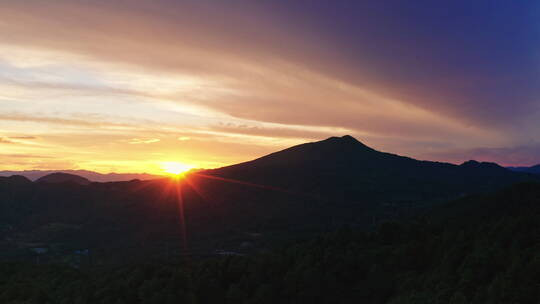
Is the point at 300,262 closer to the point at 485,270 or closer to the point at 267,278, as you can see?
the point at 267,278

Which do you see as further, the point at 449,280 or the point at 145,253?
the point at 145,253

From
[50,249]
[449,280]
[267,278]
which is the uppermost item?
[449,280]

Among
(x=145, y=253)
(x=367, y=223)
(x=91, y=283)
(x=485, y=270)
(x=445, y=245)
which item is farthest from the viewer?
(x=367, y=223)

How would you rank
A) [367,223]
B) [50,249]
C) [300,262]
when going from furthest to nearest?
[367,223] < [50,249] < [300,262]

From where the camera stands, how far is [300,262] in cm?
5116

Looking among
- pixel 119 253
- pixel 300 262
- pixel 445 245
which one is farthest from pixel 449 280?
pixel 119 253

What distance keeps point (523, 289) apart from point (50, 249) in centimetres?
17148

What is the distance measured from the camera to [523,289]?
29734mm

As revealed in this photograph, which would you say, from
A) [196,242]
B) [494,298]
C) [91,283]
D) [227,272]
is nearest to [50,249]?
[196,242]

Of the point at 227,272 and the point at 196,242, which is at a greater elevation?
the point at 227,272

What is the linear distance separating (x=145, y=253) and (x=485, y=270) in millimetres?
128228

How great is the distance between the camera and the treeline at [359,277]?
111ft

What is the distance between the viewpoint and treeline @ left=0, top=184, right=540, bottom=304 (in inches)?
1336

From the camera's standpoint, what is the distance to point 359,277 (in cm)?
4909
